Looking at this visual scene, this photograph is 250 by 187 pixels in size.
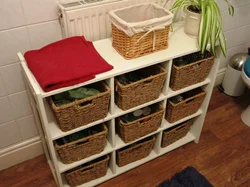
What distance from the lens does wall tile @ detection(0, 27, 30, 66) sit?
3.85 ft

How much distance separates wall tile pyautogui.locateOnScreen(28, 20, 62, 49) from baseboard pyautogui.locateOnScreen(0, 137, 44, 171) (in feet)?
2.02

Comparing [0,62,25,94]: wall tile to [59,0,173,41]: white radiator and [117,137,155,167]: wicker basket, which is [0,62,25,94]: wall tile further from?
[117,137,155,167]: wicker basket

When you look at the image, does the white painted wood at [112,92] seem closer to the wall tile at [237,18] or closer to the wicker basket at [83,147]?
the wicker basket at [83,147]

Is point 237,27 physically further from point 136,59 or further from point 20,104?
point 20,104

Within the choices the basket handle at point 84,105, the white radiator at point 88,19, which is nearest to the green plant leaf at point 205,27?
the white radiator at point 88,19

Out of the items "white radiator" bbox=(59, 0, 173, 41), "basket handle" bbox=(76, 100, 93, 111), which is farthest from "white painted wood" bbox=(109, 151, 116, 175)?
"white radiator" bbox=(59, 0, 173, 41)

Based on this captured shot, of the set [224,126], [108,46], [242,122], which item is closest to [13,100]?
[108,46]

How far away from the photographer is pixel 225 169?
1611mm

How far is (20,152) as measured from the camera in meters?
1.58

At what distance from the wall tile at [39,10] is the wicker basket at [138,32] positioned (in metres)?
0.26

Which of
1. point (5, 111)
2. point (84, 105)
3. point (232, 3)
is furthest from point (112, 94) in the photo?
point (232, 3)

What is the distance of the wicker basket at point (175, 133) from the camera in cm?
158

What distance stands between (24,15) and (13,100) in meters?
0.45

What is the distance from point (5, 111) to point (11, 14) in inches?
20.3
